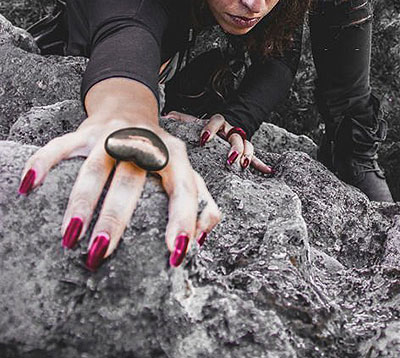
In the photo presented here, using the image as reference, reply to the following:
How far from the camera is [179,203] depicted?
99cm

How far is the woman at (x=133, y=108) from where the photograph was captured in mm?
958

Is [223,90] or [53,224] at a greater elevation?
[53,224]

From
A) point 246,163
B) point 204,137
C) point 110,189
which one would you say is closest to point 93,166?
A: point 110,189

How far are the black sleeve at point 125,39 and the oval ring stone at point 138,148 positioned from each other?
0.31m

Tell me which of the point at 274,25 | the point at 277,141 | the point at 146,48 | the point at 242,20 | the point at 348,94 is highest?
the point at 146,48

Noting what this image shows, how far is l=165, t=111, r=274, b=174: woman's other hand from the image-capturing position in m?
1.95

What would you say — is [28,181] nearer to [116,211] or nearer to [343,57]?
[116,211]

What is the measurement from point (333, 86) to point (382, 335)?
1.87m

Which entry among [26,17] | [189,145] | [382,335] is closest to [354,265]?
[189,145]

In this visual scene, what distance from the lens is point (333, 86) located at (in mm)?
2826

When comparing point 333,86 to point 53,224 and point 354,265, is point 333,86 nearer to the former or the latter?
point 354,265

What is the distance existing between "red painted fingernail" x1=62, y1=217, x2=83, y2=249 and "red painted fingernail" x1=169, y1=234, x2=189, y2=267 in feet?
0.51

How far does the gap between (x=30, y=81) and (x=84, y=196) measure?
4.50 feet

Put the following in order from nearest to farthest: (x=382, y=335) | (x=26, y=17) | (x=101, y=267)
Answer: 1. (x=101, y=267)
2. (x=382, y=335)
3. (x=26, y=17)
